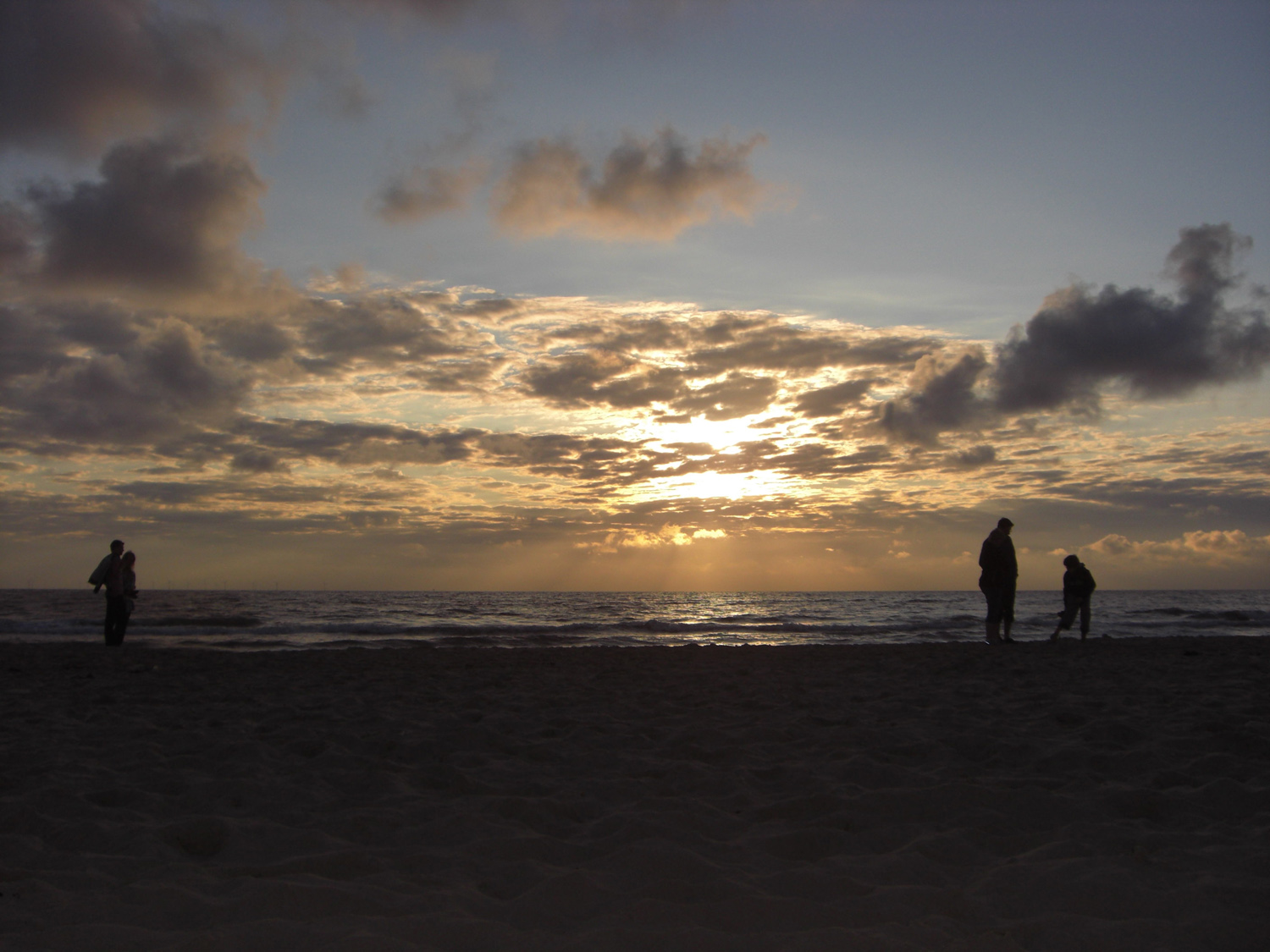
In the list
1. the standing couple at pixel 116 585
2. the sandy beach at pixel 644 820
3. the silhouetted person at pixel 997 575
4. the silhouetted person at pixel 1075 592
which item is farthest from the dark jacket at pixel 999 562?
the standing couple at pixel 116 585

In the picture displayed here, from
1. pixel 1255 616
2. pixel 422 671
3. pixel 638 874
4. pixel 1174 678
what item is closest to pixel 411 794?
pixel 638 874

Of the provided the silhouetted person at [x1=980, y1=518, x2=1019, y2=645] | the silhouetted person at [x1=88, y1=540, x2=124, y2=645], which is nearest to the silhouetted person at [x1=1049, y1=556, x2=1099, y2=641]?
the silhouetted person at [x1=980, y1=518, x2=1019, y2=645]

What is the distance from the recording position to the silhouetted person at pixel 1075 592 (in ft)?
44.4

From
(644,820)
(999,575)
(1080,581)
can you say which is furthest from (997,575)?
(644,820)

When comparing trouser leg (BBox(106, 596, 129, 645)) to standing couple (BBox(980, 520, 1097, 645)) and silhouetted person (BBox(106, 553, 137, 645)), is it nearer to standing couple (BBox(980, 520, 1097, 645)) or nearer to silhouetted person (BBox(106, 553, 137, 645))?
silhouetted person (BBox(106, 553, 137, 645))

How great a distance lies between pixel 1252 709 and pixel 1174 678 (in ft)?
7.23

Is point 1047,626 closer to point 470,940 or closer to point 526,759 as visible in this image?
point 526,759

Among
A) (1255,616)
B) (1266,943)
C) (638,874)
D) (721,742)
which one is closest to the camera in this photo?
(1266,943)

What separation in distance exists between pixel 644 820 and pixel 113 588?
529 inches

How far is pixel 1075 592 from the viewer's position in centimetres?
1371

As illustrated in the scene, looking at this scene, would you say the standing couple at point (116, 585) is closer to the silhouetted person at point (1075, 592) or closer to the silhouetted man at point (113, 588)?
the silhouetted man at point (113, 588)

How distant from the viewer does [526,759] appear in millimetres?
5117

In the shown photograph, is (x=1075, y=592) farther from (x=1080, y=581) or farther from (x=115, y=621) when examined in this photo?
(x=115, y=621)

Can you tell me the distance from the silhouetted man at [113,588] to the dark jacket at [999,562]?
14.7 m
